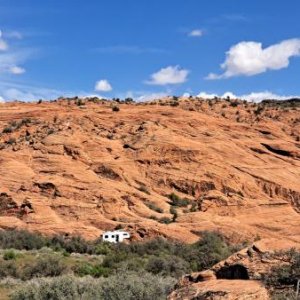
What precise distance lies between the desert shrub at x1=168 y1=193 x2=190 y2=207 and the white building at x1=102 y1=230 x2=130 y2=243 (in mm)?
8064

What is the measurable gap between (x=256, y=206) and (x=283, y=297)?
32.6 metres

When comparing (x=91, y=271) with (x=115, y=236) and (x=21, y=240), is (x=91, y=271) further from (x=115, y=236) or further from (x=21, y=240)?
(x=115, y=236)

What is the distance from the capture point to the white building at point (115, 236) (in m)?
32.2

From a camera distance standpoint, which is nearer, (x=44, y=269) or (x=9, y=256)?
(x=44, y=269)

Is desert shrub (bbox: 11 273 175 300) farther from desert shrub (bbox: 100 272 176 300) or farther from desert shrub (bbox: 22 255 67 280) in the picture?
desert shrub (bbox: 22 255 67 280)

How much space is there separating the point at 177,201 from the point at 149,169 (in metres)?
4.09

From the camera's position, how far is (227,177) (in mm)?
42656

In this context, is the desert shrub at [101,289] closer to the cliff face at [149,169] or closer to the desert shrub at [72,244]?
the desert shrub at [72,244]

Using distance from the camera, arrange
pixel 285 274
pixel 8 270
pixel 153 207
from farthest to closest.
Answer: pixel 153 207
pixel 8 270
pixel 285 274

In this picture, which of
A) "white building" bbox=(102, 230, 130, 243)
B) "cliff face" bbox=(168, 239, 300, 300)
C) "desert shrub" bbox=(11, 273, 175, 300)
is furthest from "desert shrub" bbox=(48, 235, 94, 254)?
"cliff face" bbox=(168, 239, 300, 300)

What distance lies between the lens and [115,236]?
107 ft

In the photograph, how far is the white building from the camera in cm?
3225

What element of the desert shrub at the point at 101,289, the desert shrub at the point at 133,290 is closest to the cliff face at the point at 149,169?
the desert shrub at the point at 101,289

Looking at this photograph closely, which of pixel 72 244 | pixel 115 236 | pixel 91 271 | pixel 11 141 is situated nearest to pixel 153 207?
pixel 115 236
